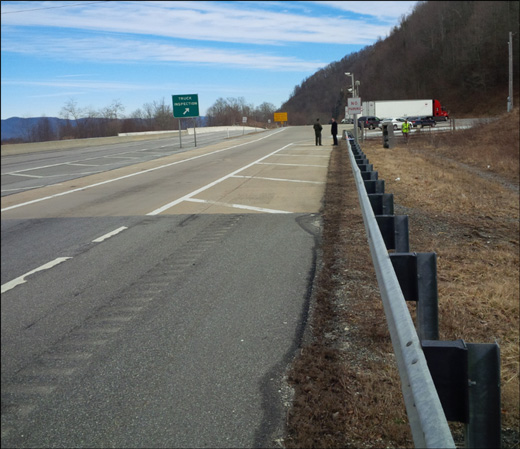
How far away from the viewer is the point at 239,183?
1477 cm

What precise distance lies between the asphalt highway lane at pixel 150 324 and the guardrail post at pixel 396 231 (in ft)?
3.44

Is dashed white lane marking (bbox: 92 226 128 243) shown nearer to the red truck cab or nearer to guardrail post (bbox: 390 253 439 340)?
guardrail post (bbox: 390 253 439 340)

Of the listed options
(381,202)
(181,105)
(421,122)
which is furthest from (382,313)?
(421,122)

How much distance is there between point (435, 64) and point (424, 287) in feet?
29.6

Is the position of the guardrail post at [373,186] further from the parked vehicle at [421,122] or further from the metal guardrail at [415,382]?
the parked vehicle at [421,122]

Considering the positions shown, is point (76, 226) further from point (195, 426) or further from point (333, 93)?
point (195, 426)

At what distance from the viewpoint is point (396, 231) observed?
3459mm

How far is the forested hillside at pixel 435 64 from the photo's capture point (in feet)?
24.9

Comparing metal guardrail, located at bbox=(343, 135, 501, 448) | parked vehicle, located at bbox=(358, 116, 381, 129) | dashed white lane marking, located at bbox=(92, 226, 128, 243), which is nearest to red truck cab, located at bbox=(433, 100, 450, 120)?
dashed white lane marking, located at bbox=(92, 226, 128, 243)

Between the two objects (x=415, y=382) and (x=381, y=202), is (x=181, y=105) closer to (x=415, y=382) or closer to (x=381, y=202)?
(x=381, y=202)

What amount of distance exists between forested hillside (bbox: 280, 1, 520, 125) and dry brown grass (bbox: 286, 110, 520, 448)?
6.19 ft

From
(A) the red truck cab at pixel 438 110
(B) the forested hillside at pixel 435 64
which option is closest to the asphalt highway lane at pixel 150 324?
(B) the forested hillside at pixel 435 64

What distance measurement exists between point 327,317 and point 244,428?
1.88 meters

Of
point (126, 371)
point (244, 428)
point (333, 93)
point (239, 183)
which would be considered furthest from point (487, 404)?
point (239, 183)
